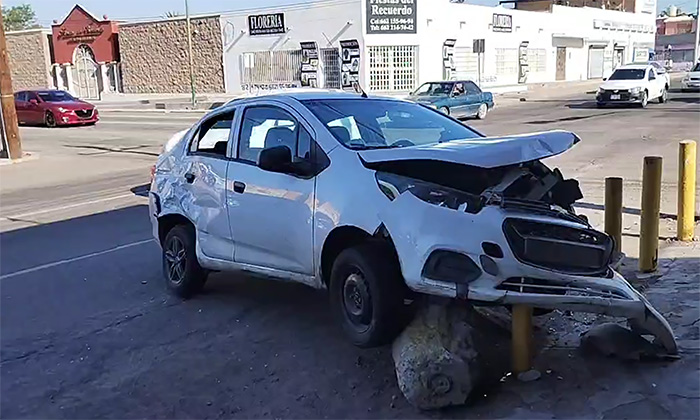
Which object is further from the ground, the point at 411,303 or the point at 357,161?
the point at 357,161

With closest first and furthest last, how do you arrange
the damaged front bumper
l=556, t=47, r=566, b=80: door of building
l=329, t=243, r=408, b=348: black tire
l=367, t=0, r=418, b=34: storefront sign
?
the damaged front bumper, l=329, t=243, r=408, b=348: black tire, l=367, t=0, r=418, b=34: storefront sign, l=556, t=47, r=566, b=80: door of building

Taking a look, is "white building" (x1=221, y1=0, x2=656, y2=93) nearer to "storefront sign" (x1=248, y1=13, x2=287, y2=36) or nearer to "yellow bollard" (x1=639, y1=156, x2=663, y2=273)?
"storefront sign" (x1=248, y1=13, x2=287, y2=36)

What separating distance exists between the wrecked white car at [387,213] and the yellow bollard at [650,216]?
6.11ft

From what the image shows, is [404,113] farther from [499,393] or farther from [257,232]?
[499,393]

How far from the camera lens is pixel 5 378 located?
497 cm

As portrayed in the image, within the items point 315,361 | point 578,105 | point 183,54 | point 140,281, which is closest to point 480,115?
point 578,105

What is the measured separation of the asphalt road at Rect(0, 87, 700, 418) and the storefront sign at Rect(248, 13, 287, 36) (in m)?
31.7

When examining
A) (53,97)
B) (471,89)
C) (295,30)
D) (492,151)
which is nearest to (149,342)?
(492,151)

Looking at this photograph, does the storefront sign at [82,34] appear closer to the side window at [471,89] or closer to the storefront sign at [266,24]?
the storefront sign at [266,24]

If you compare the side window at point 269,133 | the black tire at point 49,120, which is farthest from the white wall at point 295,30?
the side window at point 269,133

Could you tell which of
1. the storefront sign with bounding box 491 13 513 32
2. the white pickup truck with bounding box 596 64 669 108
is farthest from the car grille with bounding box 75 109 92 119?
the storefront sign with bounding box 491 13 513 32

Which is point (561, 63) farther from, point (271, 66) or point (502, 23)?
point (271, 66)

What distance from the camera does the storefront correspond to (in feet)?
174

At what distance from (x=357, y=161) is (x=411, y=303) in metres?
1.07
